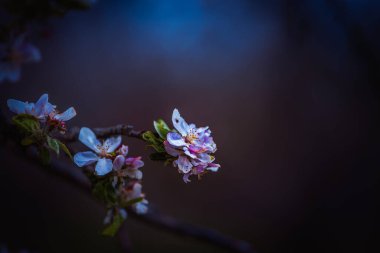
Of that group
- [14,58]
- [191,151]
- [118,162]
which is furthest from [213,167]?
[14,58]

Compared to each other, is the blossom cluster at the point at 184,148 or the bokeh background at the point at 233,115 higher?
the bokeh background at the point at 233,115

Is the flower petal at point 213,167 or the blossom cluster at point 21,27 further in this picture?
the blossom cluster at point 21,27

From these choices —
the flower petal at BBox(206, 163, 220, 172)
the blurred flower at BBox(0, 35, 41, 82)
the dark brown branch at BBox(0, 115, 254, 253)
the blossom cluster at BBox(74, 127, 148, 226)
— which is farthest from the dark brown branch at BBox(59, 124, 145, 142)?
the blurred flower at BBox(0, 35, 41, 82)

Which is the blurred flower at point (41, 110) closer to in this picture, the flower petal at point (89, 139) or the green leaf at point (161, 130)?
the flower petal at point (89, 139)

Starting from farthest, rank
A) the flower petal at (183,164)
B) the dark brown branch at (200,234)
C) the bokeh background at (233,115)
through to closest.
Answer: the bokeh background at (233,115) → the dark brown branch at (200,234) → the flower petal at (183,164)

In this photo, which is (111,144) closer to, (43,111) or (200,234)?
(43,111)

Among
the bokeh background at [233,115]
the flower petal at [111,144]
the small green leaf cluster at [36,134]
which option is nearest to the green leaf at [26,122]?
the small green leaf cluster at [36,134]
